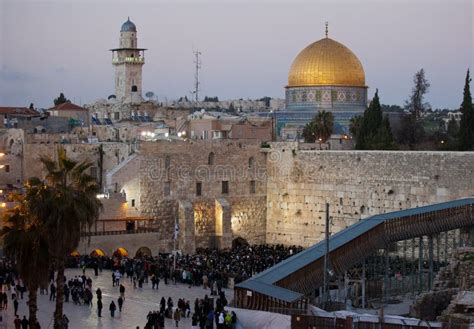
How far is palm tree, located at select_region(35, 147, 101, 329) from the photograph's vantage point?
67.7ft

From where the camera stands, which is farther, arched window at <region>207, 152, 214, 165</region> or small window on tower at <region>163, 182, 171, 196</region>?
arched window at <region>207, 152, 214, 165</region>

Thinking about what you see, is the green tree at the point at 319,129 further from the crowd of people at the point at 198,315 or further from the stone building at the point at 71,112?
the crowd of people at the point at 198,315

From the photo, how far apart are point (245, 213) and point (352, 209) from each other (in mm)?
5368

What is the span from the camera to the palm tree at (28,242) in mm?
20844

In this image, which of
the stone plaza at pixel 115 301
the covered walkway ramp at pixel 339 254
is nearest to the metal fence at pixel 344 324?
the covered walkway ramp at pixel 339 254

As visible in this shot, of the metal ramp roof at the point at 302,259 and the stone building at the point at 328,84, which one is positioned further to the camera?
the stone building at the point at 328,84

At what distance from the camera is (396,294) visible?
27891 millimetres

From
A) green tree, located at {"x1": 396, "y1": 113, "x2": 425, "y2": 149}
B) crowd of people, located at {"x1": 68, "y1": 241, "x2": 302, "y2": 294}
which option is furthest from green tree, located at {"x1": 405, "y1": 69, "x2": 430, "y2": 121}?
crowd of people, located at {"x1": 68, "y1": 241, "x2": 302, "y2": 294}

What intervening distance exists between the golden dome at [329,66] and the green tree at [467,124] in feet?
56.2

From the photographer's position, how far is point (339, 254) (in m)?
25.6

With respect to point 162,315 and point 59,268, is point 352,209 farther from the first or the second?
point 59,268

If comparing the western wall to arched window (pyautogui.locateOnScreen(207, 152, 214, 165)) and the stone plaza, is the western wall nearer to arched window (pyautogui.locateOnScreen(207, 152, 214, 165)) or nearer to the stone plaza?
arched window (pyautogui.locateOnScreen(207, 152, 214, 165))

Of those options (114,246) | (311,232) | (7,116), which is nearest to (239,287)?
(114,246)

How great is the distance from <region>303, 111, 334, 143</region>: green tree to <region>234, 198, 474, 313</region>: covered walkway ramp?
20.5 m
